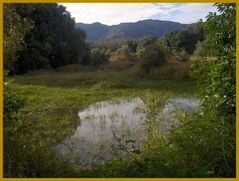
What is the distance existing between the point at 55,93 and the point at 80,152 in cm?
927

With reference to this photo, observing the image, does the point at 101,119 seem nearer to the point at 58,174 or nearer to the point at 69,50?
the point at 58,174

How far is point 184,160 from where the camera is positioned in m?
5.06

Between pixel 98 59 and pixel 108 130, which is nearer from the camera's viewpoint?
pixel 108 130

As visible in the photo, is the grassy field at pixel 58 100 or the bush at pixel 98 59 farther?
the bush at pixel 98 59

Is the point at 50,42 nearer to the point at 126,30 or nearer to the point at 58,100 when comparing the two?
the point at 58,100

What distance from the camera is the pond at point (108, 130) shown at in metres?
7.44

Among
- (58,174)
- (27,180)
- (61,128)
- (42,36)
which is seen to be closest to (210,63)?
(58,174)

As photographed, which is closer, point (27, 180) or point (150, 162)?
point (27, 180)

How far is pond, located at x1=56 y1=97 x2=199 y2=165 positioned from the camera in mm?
7438

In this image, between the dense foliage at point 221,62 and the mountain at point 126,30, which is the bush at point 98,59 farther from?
the mountain at point 126,30

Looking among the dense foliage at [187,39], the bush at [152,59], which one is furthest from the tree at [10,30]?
the dense foliage at [187,39]

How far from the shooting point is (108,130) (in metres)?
9.91

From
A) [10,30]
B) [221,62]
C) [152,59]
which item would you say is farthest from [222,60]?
[152,59]

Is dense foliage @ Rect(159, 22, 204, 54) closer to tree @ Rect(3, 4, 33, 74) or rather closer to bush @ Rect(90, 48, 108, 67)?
bush @ Rect(90, 48, 108, 67)
